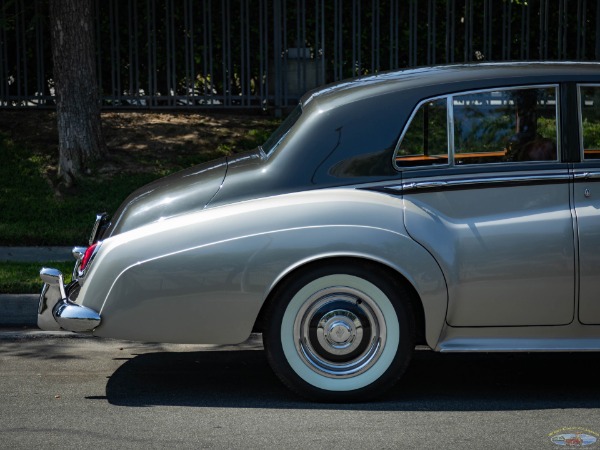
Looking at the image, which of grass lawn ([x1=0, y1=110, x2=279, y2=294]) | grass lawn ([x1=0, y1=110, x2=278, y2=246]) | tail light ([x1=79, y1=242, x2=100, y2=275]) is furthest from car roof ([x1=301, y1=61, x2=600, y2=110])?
grass lawn ([x1=0, y1=110, x2=278, y2=246])

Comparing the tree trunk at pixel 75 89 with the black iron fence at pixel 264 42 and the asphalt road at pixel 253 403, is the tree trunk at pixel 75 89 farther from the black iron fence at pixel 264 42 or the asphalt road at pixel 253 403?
the asphalt road at pixel 253 403

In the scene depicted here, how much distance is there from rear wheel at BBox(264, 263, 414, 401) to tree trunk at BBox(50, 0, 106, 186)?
6292mm

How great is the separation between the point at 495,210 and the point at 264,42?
28.8ft

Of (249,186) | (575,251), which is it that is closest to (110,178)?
(249,186)

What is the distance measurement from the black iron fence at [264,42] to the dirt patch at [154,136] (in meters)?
0.36

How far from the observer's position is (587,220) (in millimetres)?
5719

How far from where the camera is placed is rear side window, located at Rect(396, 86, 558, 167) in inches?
230

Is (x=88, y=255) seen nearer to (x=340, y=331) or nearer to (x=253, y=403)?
(x=253, y=403)

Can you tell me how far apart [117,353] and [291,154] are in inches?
78.6

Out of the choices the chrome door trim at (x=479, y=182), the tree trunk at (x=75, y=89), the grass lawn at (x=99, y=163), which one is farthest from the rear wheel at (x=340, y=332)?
the tree trunk at (x=75, y=89)

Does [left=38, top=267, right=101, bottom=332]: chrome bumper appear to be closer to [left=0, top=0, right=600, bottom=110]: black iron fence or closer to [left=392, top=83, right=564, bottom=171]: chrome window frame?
[left=392, top=83, right=564, bottom=171]: chrome window frame

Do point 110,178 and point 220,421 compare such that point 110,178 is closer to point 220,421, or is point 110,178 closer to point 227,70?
point 227,70

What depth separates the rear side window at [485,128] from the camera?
584cm

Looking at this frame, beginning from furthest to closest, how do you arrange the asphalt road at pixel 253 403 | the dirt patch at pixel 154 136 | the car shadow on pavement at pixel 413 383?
the dirt patch at pixel 154 136, the car shadow on pavement at pixel 413 383, the asphalt road at pixel 253 403
